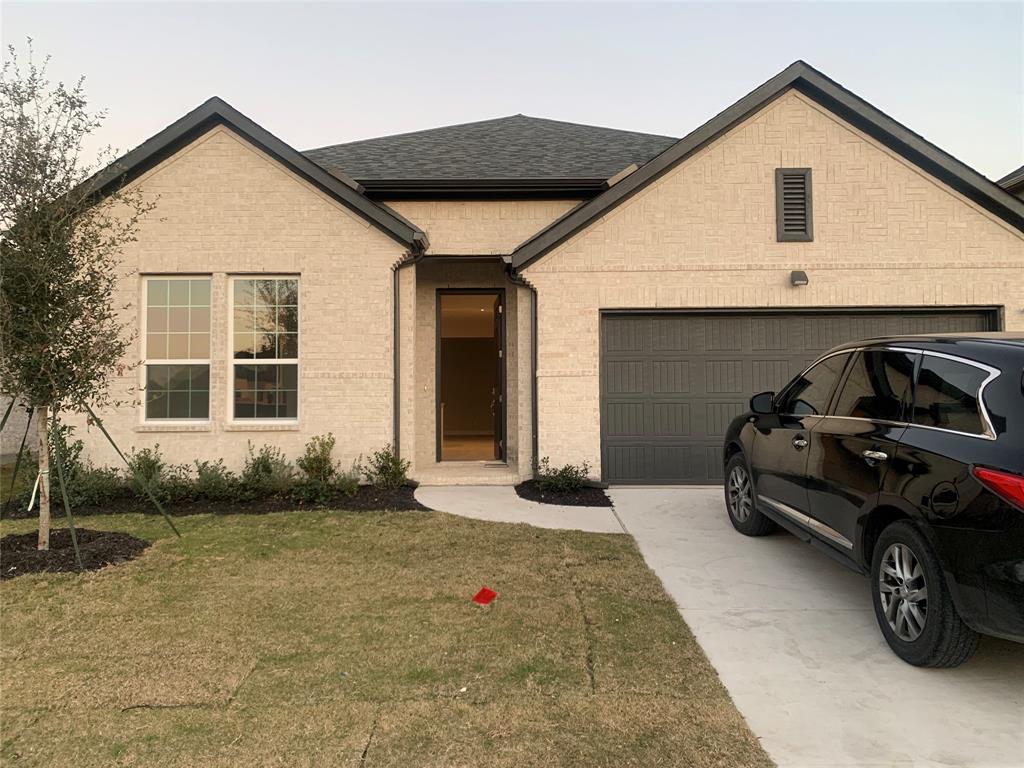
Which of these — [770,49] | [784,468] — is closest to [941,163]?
[770,49]

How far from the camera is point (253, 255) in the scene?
326 inches

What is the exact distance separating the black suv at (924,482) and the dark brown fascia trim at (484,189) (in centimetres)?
580

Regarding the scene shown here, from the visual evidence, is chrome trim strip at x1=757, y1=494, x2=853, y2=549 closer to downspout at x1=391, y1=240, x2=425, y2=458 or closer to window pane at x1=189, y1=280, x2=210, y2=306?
downspout at x1=391, y1=240, x2=425, y2=458

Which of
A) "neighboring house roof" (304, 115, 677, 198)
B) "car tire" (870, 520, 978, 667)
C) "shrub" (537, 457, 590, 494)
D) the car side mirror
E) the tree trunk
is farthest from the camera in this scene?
"neighboring house roof" (304, 115, 677, 198)

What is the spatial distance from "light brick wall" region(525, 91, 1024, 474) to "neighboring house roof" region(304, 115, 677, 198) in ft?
5.30

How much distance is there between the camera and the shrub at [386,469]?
8.01 metres

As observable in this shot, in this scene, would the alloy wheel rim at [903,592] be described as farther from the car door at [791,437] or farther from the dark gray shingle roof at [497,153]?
the dark gray shingle roof at [497,153]

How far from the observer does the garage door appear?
8375 millimetres

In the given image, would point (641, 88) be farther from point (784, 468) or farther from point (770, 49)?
point (784, 468)

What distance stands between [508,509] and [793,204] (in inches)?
246

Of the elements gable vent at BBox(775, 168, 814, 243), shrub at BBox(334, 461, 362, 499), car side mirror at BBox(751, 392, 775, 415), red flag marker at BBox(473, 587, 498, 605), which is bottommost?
red flag marker at BBox(473, 587, 498, 605)

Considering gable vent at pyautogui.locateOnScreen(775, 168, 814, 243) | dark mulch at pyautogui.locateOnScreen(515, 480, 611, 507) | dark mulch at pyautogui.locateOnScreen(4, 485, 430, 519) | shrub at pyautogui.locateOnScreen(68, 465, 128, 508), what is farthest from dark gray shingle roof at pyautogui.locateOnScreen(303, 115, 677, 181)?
shrub at pyautogui.locateOnScreen(68, 465, 128, 508)

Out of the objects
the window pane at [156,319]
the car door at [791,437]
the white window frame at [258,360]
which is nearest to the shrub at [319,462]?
the white window frame at [258,360]

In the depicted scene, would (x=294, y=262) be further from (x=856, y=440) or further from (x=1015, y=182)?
(x=1015, y=182)
